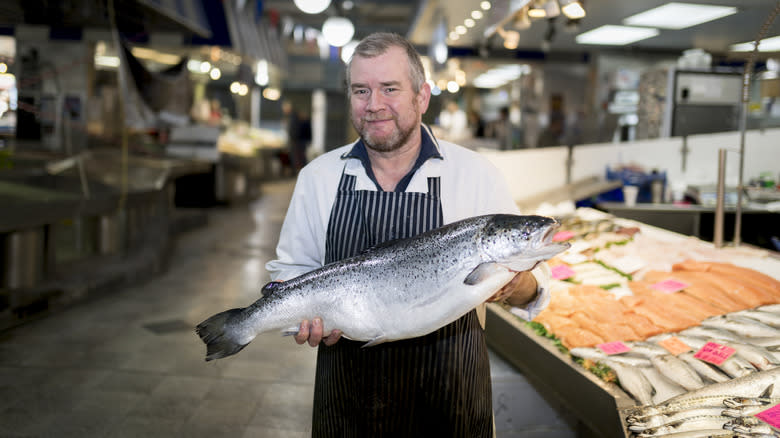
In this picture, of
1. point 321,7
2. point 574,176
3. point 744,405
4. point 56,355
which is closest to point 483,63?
point 321,7

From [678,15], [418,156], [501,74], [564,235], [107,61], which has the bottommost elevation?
[564,235]

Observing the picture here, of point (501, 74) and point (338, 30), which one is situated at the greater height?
point (501, 74)

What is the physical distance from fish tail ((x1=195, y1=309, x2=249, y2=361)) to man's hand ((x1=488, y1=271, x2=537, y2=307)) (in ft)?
2.53

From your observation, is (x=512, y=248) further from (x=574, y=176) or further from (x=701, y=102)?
(x=701, y=102)

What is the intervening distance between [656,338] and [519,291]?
1683mm

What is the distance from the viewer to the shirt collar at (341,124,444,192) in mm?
1953

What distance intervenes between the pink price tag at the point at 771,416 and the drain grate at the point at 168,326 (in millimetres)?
4245

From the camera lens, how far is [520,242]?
1.55m

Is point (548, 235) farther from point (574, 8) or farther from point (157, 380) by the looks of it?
point (574, 8)

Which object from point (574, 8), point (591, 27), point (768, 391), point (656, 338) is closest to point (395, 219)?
point (768, 391)

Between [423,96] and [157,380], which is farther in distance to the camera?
[157,380]

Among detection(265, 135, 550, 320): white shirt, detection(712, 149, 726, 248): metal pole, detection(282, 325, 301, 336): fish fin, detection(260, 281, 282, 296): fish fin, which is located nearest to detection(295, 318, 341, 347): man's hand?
detection(282, 325, 301, 336): fish fin

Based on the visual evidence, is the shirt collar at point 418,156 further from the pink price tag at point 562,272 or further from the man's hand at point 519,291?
the pink price tag at point 562,272

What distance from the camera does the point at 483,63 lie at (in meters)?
15.1
